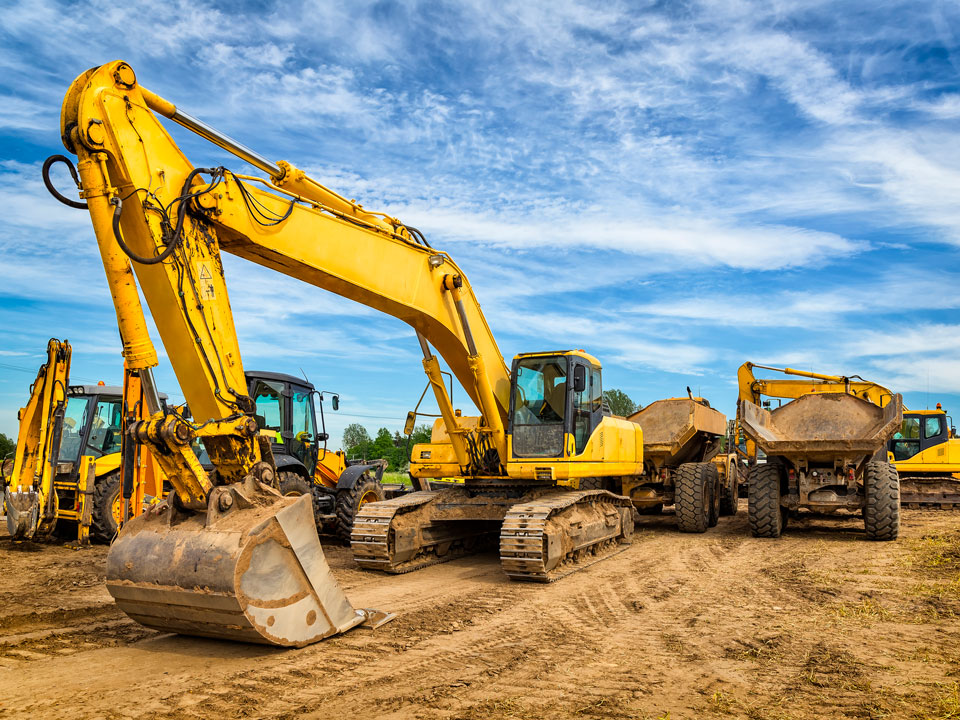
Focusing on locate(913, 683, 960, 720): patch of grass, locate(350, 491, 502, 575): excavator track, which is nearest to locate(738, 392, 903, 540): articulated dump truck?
locate(350, 491, 502, 575): excavator track

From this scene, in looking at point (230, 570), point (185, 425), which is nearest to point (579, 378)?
point (185, 425)

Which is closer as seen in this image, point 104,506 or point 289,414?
point 104,506

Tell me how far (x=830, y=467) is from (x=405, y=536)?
766 cm

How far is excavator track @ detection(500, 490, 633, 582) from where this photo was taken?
9172 millimetres

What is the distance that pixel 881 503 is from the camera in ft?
42.3

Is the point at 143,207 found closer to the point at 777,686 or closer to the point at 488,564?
the point at 777,686

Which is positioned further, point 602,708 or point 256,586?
point 256,586

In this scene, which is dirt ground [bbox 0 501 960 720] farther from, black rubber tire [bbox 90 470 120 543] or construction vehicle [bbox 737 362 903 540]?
construction vehicle [bbox 737 362 903 540]

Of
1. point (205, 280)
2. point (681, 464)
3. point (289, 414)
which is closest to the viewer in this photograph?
point (205, 280)

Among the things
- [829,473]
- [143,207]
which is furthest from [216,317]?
[829,473]

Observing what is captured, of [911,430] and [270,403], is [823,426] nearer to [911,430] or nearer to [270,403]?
[911,430]

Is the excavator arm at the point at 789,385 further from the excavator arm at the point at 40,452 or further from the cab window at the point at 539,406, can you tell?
the excavator arm at the point at 40,452

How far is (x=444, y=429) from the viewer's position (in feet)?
37.8

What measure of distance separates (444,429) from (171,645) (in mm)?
5652
